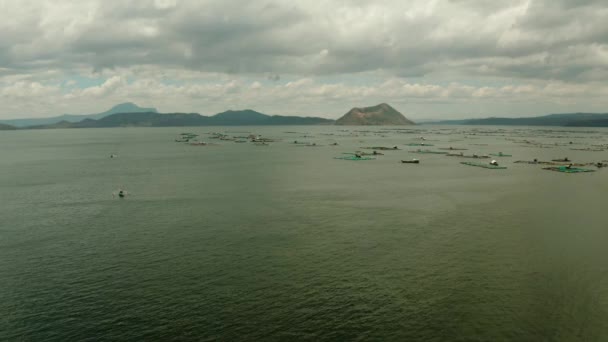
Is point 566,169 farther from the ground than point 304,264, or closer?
farther from the ground

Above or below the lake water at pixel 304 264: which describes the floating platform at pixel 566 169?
above

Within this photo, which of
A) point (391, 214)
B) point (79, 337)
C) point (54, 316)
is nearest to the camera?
point (79, 337)

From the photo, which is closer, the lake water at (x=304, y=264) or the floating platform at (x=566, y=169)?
the lake water at (x=304, y=264)

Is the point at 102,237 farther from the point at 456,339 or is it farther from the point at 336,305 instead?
the point at 456,339

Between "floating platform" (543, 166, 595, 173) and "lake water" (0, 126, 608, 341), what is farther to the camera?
"floating platform" (543, 166, 595, 173)

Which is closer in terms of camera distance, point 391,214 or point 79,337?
point 79,337

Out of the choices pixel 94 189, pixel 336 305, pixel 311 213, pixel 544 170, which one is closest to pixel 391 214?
pixel 311 213

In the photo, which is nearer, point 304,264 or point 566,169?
point 304,264

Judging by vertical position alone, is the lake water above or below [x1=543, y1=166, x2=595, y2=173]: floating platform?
below
